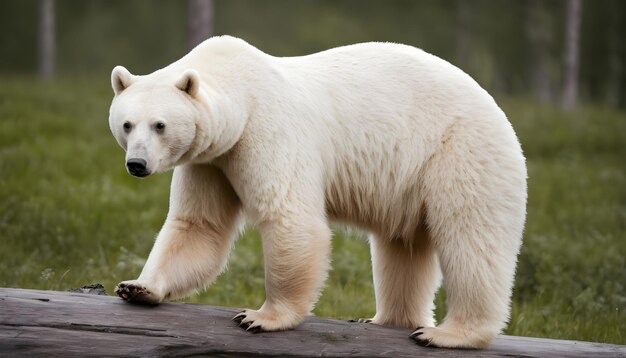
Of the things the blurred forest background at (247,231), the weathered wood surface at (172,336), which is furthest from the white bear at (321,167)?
the blurred forest background at (247,231)

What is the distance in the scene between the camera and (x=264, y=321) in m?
4.16

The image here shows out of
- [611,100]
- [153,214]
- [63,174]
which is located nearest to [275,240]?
[153,214]

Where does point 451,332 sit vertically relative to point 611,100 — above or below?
below

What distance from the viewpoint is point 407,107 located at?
4.77 metres

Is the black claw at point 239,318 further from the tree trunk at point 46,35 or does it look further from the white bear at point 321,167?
the tree trunk at point 46,35

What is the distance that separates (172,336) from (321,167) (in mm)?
1255

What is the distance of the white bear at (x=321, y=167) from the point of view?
418cm

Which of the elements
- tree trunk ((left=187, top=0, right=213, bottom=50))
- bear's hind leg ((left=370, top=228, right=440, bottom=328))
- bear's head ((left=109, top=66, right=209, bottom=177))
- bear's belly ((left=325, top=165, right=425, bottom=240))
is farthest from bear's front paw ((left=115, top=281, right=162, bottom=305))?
tree trunk ((left=187, top=0, right=213, bottom=50))

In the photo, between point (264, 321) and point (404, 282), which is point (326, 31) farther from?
point (264, 321)

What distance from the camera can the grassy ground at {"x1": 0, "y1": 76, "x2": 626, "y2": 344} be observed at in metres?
6.45

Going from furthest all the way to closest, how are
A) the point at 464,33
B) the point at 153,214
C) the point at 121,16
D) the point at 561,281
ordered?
the point at 121,16 < the point at 464,33 < the point at 153,214 < the point at 561,281

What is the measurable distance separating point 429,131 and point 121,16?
46.6 metres

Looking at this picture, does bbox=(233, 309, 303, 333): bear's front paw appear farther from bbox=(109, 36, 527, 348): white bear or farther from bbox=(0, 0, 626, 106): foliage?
bbox=(0, 0, 626, 106): foliage

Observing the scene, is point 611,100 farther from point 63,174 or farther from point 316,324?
point 316,324
